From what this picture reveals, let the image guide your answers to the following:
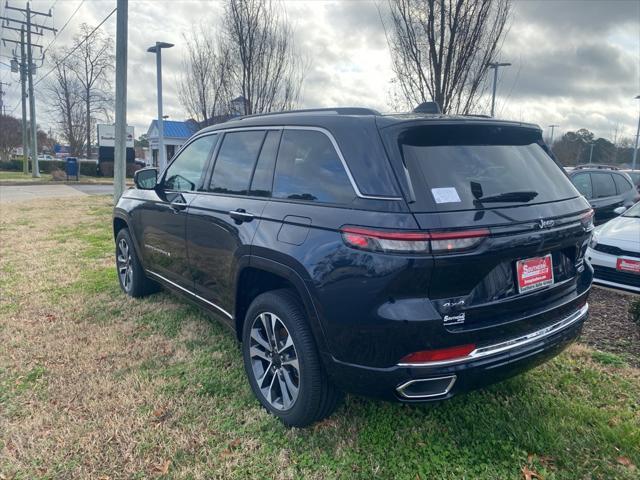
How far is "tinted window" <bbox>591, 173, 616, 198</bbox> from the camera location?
9109mm

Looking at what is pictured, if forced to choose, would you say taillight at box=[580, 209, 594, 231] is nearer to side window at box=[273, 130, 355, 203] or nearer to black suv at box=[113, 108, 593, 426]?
black suv at box=[113, 108, 593, 426]

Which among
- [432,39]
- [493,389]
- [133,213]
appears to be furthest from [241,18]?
Answer: [493,389]

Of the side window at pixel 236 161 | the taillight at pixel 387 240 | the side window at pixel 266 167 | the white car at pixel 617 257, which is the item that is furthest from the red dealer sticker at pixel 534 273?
the white car at pixel 617 257

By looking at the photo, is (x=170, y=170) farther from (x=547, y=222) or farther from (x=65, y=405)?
(x=547, y=222)

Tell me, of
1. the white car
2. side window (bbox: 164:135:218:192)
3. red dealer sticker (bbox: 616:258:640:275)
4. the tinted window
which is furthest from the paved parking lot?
red dealer sticker (bbox: 616:258:640:275)

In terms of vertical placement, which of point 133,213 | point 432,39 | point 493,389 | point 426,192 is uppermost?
point 432,39

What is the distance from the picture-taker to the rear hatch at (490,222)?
2.18m

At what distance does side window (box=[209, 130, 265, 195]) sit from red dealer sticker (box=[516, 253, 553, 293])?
5.88 ft

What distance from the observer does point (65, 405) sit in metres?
3.05

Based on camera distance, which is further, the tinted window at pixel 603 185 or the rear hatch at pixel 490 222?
the tinted window at pixel 603 185

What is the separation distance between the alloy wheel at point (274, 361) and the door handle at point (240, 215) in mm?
613

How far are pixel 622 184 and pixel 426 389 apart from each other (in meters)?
9.10

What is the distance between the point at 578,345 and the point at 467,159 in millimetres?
2335

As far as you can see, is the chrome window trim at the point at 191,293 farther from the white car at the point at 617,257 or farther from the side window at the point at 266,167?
the white car at the point at 617,257
